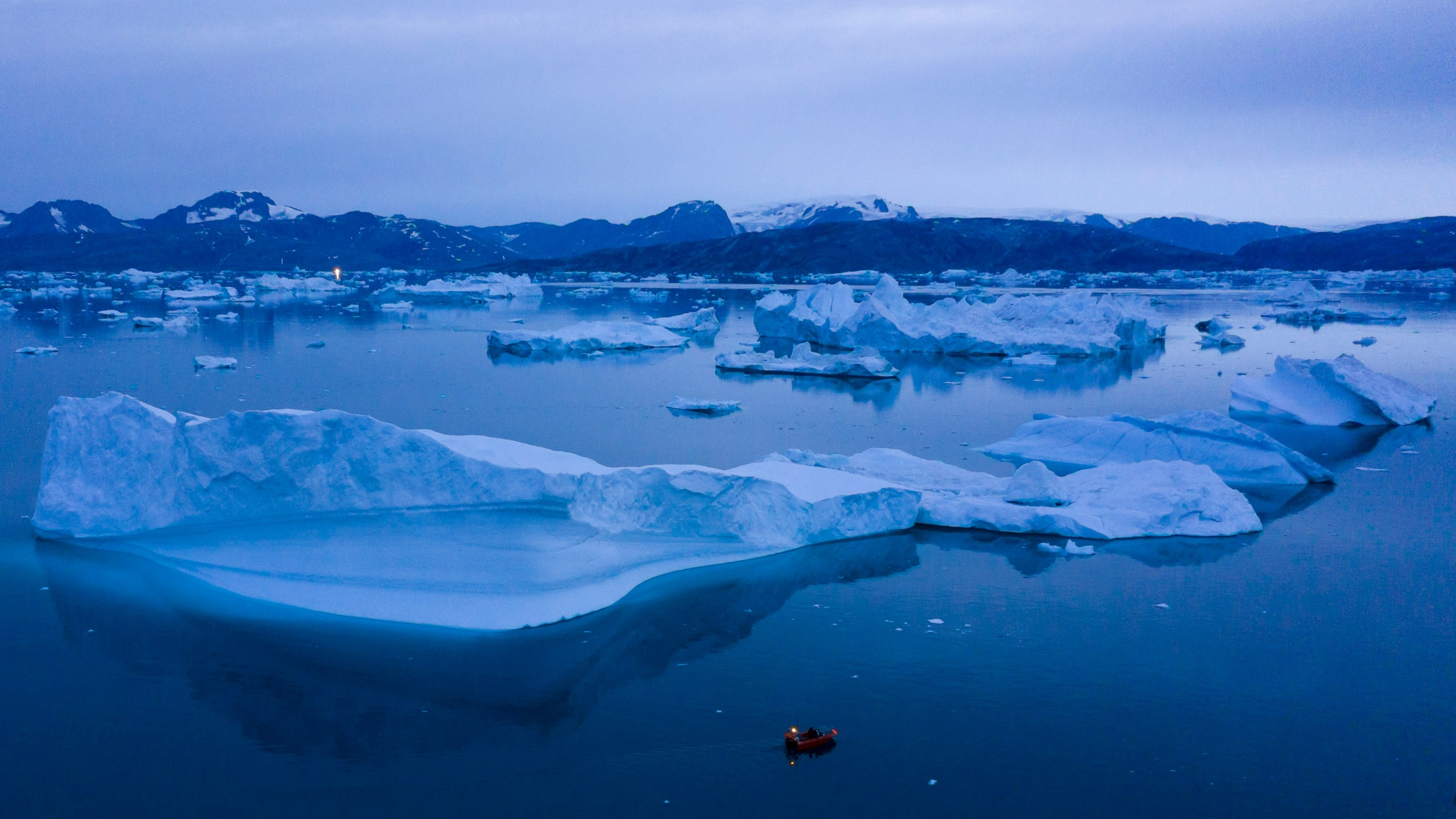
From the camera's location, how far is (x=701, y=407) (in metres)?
13.2

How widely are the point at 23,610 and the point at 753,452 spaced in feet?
20.8

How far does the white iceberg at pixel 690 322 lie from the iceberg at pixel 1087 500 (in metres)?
16.2

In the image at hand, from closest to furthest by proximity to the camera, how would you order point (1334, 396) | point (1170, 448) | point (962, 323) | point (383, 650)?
1. point (383, 650)
2. point (1170, 448)
3. point (1334, 396)
4. point (962, 323)

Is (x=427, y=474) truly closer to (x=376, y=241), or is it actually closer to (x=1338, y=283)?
(x=1338, y=283)

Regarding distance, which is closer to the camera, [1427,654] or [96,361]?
[1427,654]

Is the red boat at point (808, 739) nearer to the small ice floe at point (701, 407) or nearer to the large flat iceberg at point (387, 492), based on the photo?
the large flat iceberg at point (387, 492)

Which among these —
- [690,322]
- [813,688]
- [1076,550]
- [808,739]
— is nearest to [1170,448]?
[1076,550]

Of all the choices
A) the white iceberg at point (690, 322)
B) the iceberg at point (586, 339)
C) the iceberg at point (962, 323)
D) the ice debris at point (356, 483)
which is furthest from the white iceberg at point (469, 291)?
the ice debris at point (356, 483)

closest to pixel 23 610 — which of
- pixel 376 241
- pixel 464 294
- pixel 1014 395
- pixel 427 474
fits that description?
pixel 427 474

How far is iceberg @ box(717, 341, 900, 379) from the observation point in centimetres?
1761

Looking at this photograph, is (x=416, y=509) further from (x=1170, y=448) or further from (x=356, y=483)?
(x=1170, y=448)

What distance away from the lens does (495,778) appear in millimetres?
4289

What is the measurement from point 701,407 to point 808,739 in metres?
8.95

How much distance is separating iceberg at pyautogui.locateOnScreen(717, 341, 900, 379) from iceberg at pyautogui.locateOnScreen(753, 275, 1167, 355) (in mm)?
3373
